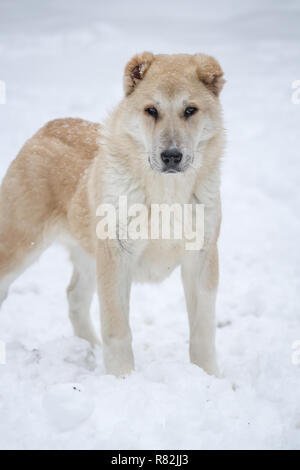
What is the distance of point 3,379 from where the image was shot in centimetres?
333

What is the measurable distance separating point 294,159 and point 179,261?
5.79 m

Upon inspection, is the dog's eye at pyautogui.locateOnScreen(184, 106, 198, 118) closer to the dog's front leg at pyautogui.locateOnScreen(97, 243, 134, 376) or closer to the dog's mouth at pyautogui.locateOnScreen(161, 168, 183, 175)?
the dog's mouth at pyautogui.locateOnScreen(161, 168, 183, 175)

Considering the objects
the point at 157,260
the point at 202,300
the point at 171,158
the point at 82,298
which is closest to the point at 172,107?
the point at 171,158

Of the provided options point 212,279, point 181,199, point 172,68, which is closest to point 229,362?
point 212,279

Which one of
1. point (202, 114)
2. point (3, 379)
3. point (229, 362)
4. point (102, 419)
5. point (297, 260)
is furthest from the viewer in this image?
point (297, 260)

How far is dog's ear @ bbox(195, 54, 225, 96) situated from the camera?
3.74 m

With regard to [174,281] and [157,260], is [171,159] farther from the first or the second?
[174,281]

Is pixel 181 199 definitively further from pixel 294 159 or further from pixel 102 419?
pixel 294 159

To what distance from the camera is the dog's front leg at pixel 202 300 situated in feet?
12.8

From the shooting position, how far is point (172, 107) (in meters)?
3.54

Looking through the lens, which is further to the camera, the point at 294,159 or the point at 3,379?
the point at 294,159

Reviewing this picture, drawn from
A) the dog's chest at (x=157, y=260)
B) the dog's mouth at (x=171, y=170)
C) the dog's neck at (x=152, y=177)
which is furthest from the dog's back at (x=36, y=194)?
the dog's mouth at (x=171, y=170)

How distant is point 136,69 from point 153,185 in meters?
0.95

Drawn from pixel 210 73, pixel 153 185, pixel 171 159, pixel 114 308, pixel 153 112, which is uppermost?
pixel 210 73
